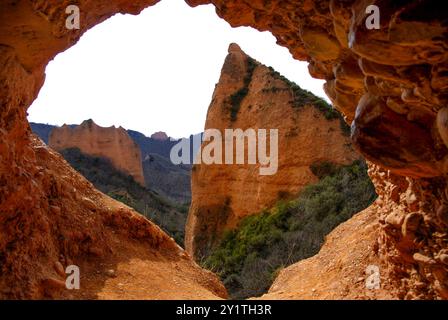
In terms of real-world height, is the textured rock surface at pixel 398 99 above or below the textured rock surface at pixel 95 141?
below

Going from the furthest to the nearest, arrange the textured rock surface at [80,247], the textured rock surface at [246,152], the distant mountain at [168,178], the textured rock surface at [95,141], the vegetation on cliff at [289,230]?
the distant mountain at [168,178] < the textured rock surface at [95,141] < the textured rock surface at [246,152] < the vegetation on cliff at [289,230] < the textured rock surface at [80,247]

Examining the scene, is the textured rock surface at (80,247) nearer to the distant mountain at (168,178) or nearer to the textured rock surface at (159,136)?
the distant mountain at (168,178)

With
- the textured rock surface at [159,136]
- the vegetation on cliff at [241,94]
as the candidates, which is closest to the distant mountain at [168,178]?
the textured rock surface at [159,136]

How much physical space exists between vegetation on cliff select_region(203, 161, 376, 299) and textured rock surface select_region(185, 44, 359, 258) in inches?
26.0

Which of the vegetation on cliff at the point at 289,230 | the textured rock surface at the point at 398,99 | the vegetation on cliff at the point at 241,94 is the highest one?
the vegetation on cliff at the point at 241,94

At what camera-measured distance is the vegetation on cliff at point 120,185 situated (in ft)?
99.2

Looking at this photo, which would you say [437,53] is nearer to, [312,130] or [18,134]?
[18,134]

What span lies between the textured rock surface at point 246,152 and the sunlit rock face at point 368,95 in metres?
11.7

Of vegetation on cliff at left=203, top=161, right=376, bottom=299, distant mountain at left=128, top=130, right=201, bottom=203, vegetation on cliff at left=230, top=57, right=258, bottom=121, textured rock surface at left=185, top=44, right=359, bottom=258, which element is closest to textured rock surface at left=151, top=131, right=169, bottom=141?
distant mountain at left=128, top=130, right=201, bottom=203

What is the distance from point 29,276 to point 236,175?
1532cm

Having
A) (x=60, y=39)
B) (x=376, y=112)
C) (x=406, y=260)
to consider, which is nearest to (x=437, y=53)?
(x=376, y=112)

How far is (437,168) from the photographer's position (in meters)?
3.57

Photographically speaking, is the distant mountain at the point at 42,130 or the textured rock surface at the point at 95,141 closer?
the textured rock surface at the point at 95,141
